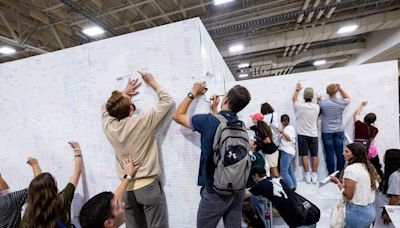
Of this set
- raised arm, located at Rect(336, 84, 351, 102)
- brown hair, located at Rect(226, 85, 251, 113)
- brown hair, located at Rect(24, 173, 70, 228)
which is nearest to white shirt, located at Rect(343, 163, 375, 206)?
brown hair, located at Rect(226, 85, 251, 113)

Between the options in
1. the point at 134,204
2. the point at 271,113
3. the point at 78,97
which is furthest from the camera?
the point at 271,113

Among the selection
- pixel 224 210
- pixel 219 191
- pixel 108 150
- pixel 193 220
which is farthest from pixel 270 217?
pixel 108 150

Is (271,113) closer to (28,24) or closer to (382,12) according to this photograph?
(382,12)

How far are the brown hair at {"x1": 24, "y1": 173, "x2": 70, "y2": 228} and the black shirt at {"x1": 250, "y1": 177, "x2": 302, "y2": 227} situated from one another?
1257mm

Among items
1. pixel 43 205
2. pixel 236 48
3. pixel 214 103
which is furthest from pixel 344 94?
pixel 43 205

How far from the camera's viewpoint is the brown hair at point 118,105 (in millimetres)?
1460

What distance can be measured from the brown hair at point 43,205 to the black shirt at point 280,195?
126 centimetres

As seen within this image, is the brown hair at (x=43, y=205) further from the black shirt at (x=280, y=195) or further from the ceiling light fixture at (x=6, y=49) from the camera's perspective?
the ceiling light fixture at (x=6, y=49)

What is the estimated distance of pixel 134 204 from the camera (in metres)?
1.56

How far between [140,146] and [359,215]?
5.97 feet

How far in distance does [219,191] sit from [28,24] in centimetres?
528

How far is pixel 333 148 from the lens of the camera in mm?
3143

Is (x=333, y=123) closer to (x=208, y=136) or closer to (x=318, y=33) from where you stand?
(x=208, y=136)

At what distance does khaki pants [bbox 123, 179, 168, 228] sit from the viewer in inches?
59.1
